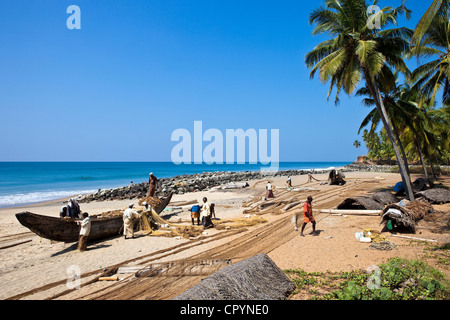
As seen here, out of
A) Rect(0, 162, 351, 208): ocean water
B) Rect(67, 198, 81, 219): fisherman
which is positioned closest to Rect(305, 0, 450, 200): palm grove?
Rect(67, 198, 81, 219): fisherman

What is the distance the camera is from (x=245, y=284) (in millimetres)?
4992

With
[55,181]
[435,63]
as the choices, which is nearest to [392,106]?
[435,63]

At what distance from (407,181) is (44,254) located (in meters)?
19.1

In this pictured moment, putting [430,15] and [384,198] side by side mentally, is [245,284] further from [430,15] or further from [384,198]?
[384,198]

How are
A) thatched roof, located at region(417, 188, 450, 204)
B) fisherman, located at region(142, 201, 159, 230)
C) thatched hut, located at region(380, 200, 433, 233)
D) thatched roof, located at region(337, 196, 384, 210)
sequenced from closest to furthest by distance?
1. thatched hut, located at region(380, 200, 433, 233)
2. fisherman, located at region(142, 201, 159, 230)
3. thatched roof, located at region(337, 196, 384, 210)
4. thatched roof, located at region(417, 188, 450, 204)

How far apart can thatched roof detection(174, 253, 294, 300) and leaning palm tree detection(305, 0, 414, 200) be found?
12.3m

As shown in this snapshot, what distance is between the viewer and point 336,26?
15.8 m

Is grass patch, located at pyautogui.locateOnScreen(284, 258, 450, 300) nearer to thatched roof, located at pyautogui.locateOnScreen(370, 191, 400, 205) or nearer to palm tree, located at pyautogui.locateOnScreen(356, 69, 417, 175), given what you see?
thatched roof, located at pyautogui.locateOnScreen(370, 191, 400, 205)

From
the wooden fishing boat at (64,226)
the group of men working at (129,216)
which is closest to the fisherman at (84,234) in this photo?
the group of men working at (129,216)

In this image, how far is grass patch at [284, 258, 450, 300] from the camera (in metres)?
4.84

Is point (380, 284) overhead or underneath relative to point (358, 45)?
underneath

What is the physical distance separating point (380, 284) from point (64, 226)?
1084 cm

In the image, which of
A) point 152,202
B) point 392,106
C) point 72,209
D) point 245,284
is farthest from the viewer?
point 392,106
